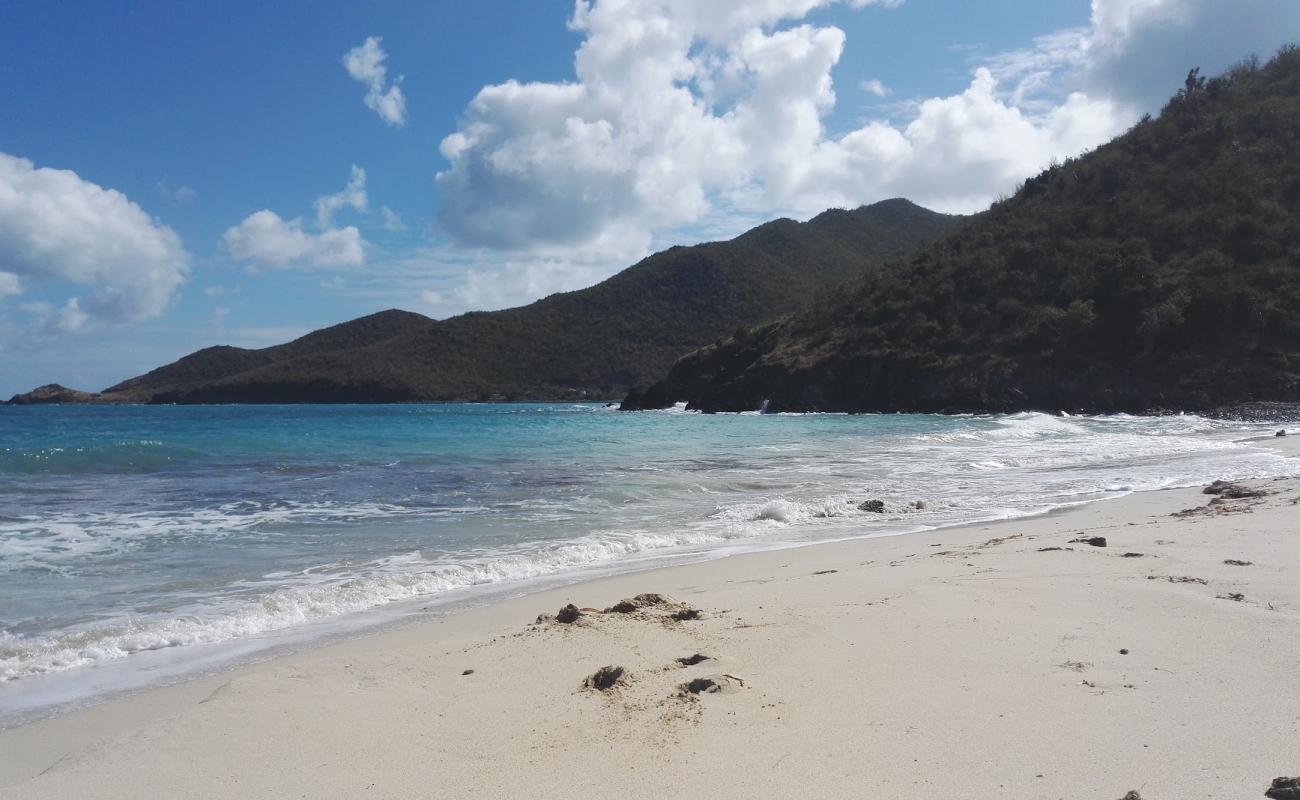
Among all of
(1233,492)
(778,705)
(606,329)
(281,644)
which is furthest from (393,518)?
(606,329)

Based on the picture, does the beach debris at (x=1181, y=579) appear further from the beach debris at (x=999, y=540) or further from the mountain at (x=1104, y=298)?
the mountain at (x=1104, y=298)

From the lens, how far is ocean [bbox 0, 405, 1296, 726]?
18.8 feet

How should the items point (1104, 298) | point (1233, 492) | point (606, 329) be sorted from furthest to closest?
point (606, 329), point (1104, 298), point (1233, 492)

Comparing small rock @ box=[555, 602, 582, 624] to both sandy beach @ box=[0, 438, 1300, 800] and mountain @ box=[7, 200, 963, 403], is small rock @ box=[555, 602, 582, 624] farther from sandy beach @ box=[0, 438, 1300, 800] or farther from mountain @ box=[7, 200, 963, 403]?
mountain @ box=[7, 200, 963, 403]

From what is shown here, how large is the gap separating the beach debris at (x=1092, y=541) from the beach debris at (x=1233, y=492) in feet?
12.9

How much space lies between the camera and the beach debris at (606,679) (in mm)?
3777

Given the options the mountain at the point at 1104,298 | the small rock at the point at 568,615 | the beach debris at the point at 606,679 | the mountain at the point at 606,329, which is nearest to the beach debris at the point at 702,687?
the beach debris at the point at 606,679

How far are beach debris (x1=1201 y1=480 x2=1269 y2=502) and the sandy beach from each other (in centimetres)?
476

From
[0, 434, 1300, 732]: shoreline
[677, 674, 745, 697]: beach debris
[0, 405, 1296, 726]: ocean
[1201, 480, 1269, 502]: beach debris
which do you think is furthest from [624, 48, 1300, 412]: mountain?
[677, 674, 745, 697]: beach debris

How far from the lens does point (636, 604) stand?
5.36m

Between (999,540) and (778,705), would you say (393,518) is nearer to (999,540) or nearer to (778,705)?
(999,540)

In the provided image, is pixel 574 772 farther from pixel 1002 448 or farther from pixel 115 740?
pixel 1002 448

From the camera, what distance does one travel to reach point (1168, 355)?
40812 mm

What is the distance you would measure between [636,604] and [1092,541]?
422 centimetres
